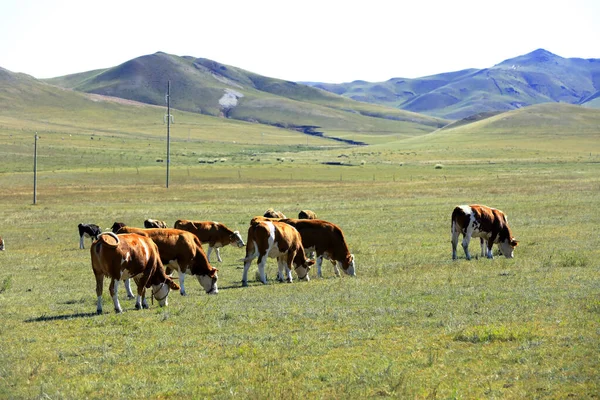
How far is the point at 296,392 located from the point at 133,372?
2.87m

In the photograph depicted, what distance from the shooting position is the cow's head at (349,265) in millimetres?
23266

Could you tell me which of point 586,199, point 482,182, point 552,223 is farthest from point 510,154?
point 552,223

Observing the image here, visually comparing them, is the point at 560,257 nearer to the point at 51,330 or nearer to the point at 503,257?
the point at 503,257

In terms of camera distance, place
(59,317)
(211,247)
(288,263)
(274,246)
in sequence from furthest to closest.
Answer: (211,247) → (288,263) → (274,246) → (59,317)

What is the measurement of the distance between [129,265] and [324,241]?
8171 millimetres

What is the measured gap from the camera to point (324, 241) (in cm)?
2372

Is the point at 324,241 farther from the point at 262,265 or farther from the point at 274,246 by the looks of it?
the point at 262,265

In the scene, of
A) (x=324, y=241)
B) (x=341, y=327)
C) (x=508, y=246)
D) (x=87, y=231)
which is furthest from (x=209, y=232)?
(x=341, y=327)

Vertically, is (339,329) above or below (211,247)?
above

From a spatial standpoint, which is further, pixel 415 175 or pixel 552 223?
pixel 415 175

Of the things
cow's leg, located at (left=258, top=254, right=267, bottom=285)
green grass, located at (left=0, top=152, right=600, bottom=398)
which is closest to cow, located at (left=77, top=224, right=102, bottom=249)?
green grass, located at (left=0, top=152, right=600, bottom=398)

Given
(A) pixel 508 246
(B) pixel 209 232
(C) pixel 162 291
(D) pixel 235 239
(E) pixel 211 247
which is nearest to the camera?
(C) pixel 162 291

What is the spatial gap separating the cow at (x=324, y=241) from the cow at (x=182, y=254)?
4.44 m

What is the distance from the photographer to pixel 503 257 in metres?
26.1
